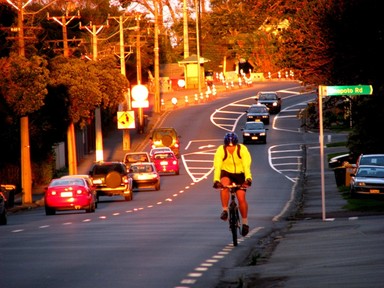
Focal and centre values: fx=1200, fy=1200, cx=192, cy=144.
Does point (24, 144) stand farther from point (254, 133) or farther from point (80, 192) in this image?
point (254, 133)

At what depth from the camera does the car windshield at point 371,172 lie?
1663 inches

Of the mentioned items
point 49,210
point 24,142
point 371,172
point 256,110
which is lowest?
point 49,210

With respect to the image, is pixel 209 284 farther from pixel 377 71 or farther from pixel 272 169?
pixel 272 169

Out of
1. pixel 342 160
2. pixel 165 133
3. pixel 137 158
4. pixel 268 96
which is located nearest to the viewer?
pixel 342 160

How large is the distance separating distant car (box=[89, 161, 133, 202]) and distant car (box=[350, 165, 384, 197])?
9.81m

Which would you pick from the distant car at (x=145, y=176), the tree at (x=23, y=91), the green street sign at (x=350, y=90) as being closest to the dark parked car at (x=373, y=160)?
the distant car at (x=145, y=176)

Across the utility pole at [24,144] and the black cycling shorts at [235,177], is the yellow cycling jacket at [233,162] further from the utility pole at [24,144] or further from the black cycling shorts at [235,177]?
the utility pole at [24,144]

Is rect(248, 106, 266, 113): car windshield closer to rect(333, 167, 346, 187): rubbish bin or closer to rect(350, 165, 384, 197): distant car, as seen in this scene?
rect(333, 167, 346, 187): rubbish bin

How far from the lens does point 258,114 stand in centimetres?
9531

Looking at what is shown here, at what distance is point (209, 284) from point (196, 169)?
54.1 m

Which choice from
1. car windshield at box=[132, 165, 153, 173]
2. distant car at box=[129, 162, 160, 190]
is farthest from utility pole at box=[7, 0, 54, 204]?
car windshield at box=[132, 165, 153, 173]

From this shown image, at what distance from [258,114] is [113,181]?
48.7 metres

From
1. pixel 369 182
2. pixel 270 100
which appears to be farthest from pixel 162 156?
pixel 270 100

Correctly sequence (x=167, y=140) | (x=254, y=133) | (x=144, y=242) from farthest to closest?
(x=254, y=133) → (x=167, y=140) → (x=144, y=242)
